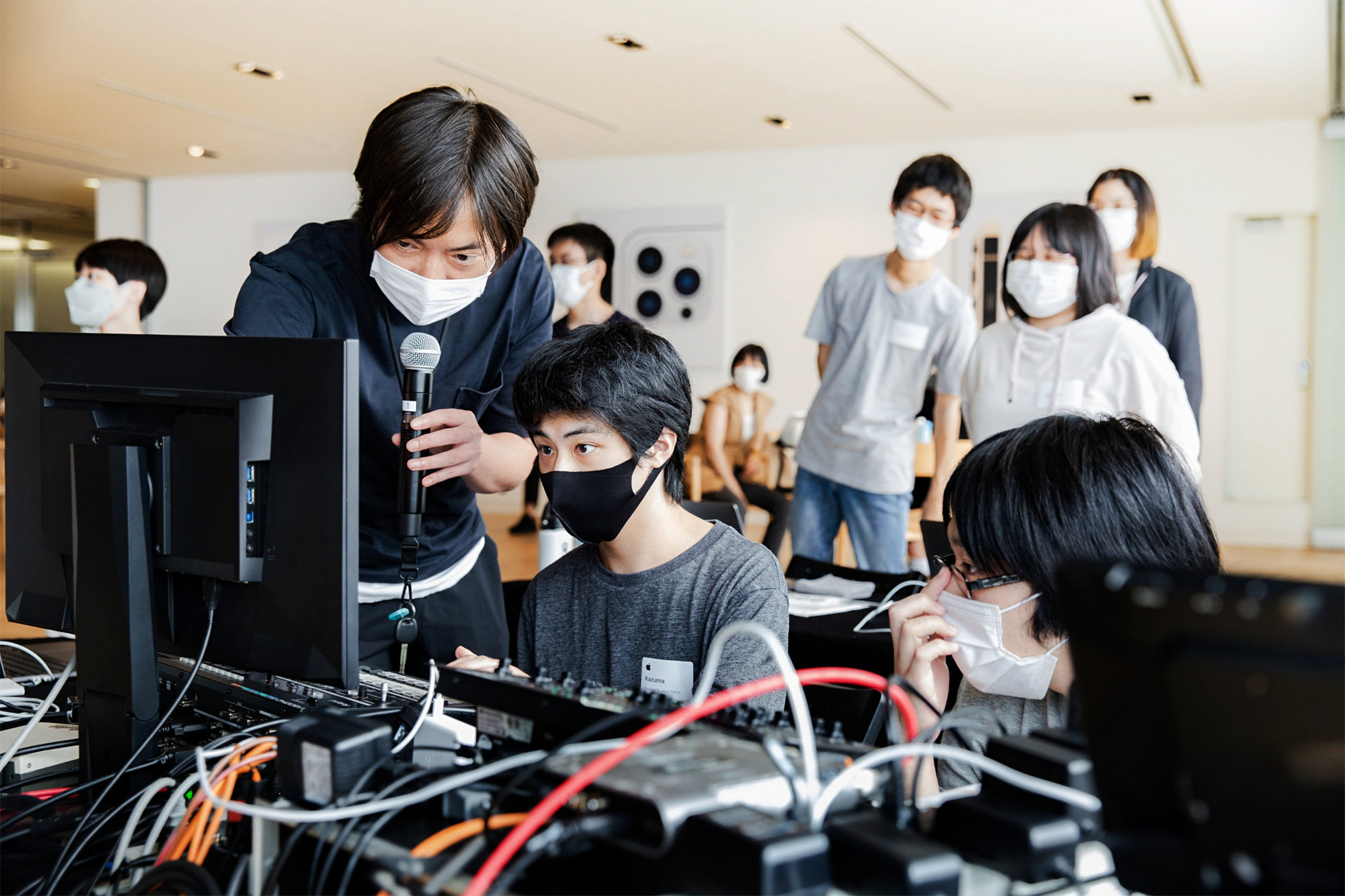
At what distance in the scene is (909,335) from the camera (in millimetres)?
3178

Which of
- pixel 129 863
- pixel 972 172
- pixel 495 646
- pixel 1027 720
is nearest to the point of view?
pixel 129 863

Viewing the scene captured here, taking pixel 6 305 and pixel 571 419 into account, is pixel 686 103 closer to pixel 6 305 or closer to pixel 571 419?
pixel 571 419

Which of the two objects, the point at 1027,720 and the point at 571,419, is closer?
the point at 1027,720

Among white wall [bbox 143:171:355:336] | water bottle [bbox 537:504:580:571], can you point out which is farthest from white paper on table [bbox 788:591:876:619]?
white wall [bbox 143:171:355:336]

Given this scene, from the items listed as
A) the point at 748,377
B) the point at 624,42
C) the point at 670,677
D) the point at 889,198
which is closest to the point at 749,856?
the point at 670,677

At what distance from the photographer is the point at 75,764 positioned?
3.82ft

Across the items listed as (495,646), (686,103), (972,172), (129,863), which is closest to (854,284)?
(495,646)

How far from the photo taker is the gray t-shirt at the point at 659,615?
140cm

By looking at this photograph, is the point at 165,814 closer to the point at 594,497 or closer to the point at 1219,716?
the point at 594,497

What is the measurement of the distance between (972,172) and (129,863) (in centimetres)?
747

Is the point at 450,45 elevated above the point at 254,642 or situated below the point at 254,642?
above

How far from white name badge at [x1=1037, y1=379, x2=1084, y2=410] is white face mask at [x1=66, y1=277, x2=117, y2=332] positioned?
3070mm

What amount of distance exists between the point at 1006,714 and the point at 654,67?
5236 millimetres

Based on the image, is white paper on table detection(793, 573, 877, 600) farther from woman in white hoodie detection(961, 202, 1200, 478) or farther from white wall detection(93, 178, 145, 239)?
white wall detection(93, 178, 145, 239)
